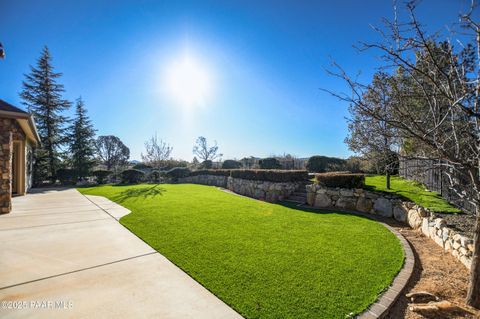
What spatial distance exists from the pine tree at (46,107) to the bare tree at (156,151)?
761 centimetres

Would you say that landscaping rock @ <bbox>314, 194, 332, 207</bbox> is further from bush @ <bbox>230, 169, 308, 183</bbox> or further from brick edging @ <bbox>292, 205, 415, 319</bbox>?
brick edging @ <bbox>292, 205, 415, 319</bbox>

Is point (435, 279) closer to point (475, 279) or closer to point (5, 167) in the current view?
point (475, 279)

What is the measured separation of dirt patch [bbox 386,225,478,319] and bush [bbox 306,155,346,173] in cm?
1181

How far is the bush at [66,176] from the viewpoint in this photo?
58.7 feet

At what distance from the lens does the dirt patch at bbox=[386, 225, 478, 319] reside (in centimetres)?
219

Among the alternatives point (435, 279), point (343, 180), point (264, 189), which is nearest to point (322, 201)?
point (343, 180)

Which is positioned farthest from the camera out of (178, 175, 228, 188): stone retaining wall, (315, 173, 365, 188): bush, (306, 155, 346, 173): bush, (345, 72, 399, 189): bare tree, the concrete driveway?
(306, 155, 346, 173): bush

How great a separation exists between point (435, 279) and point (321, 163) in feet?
44.5

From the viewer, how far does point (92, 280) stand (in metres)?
2.54

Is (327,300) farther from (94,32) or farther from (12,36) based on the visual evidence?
(12,36)

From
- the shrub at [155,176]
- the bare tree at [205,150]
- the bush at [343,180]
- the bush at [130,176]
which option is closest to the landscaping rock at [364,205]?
the bush at [343,180]

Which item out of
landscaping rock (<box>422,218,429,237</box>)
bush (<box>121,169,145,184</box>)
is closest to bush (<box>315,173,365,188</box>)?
landscaping rock (<box>422,218,429,237</box>)

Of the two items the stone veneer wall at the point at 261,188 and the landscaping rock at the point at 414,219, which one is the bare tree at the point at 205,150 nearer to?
the stone veneer wall at the point at 261,188

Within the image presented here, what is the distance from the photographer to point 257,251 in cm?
344
